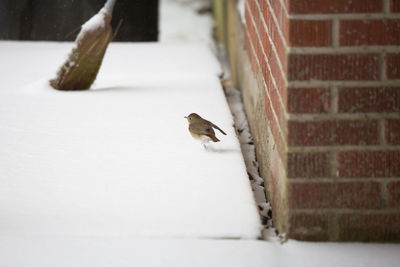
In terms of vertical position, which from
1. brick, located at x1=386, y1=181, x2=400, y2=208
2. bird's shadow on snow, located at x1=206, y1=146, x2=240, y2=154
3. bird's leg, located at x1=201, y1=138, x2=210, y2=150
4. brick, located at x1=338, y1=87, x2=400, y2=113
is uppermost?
brick, located at x1=338, y1=87, x2=400, y2=113

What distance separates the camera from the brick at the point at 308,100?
182cm

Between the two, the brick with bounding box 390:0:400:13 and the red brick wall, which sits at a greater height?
the brick with bounding box 390:0:400:13

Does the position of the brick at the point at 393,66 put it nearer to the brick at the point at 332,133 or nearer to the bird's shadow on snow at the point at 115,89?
the brick at the point at 332,133

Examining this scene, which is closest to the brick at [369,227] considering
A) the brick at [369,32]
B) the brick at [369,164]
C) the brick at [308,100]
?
the brick at [369,164]

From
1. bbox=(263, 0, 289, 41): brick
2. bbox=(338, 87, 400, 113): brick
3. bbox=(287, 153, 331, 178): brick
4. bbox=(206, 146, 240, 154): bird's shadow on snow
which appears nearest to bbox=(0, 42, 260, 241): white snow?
bbox=(206, 146, 240, 154): bird's shadow on snow

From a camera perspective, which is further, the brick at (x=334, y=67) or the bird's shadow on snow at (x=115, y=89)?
the bird's shadow on snow at (x=115, y=89)

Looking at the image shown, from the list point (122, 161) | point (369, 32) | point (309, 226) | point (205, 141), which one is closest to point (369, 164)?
point (309, 226)

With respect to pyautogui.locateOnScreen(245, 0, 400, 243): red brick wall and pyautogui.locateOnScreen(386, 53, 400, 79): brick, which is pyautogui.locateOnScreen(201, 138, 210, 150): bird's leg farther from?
pyautogui.locateOnScreen(386, 53, 400, 79): brick

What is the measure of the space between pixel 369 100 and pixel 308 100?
170 millimetres

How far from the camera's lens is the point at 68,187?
228 cm

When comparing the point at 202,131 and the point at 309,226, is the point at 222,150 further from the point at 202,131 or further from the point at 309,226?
the point at 309,226

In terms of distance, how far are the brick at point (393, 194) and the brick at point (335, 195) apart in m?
0.03

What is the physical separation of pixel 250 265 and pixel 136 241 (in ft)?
1.16

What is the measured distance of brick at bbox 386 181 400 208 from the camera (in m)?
1.88
